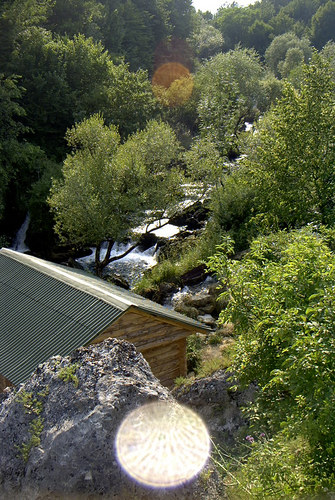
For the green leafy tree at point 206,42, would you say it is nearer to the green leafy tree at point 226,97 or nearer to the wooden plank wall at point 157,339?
the green leafy tree at point 226,97

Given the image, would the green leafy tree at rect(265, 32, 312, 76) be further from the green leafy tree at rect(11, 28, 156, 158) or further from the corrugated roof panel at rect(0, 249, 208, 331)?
the corrugated roof panel at rect(0, 249, 208, 331)

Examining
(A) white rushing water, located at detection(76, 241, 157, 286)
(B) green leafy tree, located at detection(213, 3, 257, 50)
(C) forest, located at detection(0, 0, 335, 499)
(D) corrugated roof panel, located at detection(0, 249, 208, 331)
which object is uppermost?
(B) green leafy tree, located at detection(213, 3, 257, 50)

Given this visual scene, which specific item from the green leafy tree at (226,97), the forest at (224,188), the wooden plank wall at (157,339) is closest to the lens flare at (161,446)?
the forest at (224,188)

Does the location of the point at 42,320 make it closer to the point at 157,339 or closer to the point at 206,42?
the point at 157,339

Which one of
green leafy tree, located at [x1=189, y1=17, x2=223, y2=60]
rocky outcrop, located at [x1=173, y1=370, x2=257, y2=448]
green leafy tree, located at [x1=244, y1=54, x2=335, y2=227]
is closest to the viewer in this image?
rocky outcrop, located at [x1=173, y1=370, x2=257, y2=448]

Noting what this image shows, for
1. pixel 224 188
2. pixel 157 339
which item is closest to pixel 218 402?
pixel 157 339

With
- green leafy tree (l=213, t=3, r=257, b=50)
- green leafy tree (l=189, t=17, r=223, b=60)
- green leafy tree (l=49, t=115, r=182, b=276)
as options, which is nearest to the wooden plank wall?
green leafy tree (l=49, t=115, r=182, b=276)
